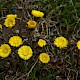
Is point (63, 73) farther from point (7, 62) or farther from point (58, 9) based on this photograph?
point (58, 9)

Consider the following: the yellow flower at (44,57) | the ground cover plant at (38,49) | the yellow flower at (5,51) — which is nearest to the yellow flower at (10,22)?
the ground cover plant at (38,49)

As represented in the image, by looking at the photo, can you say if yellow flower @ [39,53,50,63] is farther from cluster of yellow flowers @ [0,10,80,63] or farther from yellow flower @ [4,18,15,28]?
yellow flower @ [4,18,15,28]

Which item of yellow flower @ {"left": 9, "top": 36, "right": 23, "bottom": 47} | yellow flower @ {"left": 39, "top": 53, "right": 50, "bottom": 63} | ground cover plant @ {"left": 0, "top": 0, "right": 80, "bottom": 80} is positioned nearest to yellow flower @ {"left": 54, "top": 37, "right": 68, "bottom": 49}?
ground cover plant @ {"left": 0, "top": 0, "right": 80, "bottom": 80}

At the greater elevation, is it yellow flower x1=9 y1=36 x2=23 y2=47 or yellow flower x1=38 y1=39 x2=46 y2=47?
yellow flower x1=9 y1=36 x2=23 y2=47

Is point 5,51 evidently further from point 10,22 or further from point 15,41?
point 10,22

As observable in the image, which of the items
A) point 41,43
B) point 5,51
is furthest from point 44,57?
point 5,51

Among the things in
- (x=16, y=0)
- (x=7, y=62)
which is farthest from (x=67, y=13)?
(x=7, y=62)

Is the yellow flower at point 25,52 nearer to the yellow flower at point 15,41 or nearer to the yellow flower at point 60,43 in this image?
the yellow flower at point 15,41
